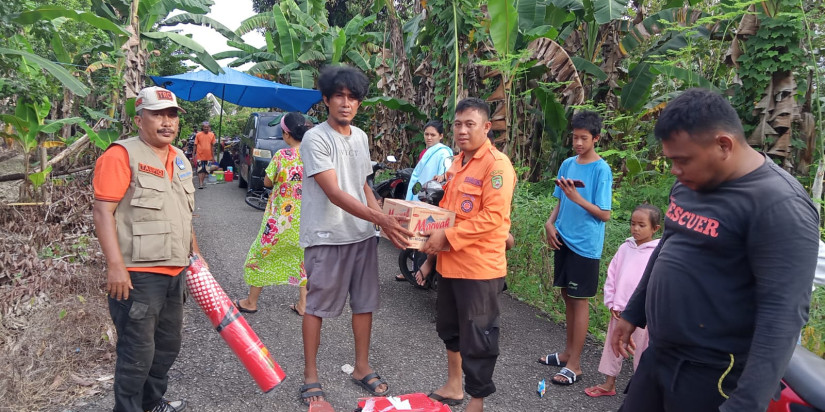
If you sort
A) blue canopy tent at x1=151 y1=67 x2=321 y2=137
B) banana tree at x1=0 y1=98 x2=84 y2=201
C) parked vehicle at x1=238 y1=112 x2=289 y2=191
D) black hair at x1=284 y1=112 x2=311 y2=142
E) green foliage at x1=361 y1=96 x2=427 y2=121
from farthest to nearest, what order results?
blue canopy tent at x1=151 y1=67 x2=321 y2=137, parked vehicle at x1=238 y1=112 x2=289 y2=191, green foliage at x1=361 y1=96 x2=427 y2=121, banana tree at x1=0 y1=98 x2=84 y2=201, black hair at x1=284 y1=112 x2=311 y2=142

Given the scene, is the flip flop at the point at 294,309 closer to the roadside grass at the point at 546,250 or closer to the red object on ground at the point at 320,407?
the red object on ground at the point at 320,407

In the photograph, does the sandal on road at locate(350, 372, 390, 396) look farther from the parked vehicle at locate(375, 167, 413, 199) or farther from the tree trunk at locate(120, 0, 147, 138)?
the tree trunk at locate(120, 0, 147, 138)

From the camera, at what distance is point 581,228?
3.75m

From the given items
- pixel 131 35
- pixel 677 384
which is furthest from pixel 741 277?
pixel 131 35

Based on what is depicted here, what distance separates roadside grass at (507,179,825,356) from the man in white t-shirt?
2374mm

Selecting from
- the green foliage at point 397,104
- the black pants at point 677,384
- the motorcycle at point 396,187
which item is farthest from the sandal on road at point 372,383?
the green foliage at point 397,104

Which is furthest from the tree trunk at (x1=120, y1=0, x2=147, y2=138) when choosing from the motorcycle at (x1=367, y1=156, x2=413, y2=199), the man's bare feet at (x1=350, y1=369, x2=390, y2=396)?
the man's bare feet at (x1=350, y1=369, x2=390, y2=396)

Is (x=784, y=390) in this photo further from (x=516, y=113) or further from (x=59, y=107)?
(x=59, y=107)

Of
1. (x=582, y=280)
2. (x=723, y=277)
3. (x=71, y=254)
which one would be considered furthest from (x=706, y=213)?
(x=71, y=254)

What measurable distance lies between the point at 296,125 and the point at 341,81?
1.62m

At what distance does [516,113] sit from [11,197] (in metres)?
7.12

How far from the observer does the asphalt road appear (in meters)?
3.41

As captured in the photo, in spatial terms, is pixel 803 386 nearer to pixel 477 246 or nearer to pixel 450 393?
pixel 477 246

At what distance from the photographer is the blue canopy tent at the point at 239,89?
38.8ft
